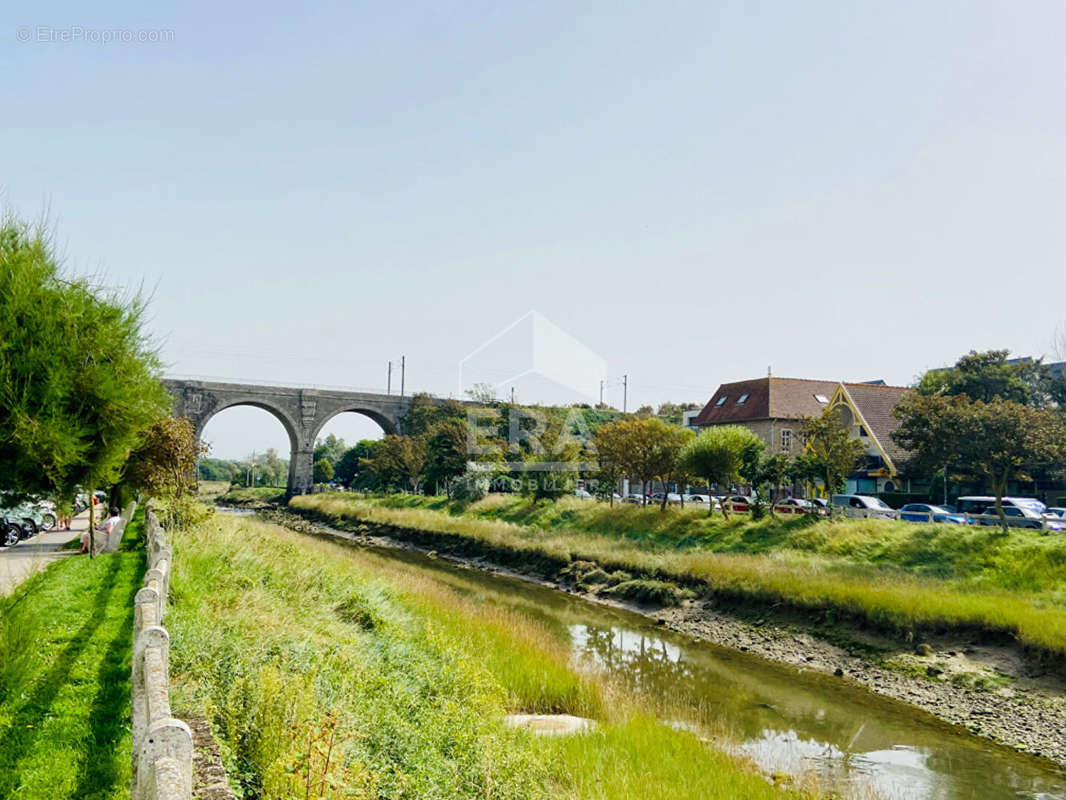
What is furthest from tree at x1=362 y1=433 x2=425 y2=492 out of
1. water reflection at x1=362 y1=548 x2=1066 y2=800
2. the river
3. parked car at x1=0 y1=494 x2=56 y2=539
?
water reflection at x1=362 y1=548 x2=1066 y2=800

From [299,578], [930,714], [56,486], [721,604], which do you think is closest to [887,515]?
[721,604]

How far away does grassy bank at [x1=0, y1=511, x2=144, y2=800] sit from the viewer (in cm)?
477

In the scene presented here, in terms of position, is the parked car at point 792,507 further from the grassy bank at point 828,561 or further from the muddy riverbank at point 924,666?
the muddy riverbank at point 924,666

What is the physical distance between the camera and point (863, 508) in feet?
92.1

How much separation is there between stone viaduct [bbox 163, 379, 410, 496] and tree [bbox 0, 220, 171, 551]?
54.0 metres

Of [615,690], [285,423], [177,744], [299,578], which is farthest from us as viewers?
[285,423]

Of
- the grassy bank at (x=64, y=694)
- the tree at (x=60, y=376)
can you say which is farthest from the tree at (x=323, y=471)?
the tree at (x=60, y=376)

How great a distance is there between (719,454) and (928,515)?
7708 millimetres

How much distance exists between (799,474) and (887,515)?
416 cm

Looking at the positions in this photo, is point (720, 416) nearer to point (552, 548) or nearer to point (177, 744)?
point (552, 548)

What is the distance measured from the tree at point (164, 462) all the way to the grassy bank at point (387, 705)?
6021 mm

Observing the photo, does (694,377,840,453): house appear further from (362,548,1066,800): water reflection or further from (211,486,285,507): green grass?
(211,486,285,507): green grass

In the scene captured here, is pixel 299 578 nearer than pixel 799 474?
Yes

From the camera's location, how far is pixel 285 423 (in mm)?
63812
